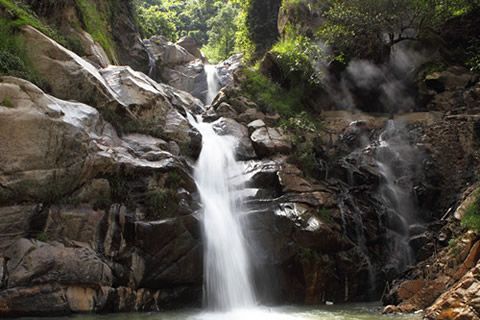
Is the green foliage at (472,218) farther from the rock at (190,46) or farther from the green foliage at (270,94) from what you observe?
the rock at (190,46)

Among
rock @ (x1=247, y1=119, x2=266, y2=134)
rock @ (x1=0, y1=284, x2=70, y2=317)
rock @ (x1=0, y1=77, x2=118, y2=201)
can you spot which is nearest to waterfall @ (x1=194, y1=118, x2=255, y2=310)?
rock @ (x1=247, y1=119, x2=266, y2=134)

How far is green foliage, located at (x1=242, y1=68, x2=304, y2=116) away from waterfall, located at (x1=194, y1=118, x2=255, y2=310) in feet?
17.7

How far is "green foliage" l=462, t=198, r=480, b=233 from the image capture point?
10872 millimetres

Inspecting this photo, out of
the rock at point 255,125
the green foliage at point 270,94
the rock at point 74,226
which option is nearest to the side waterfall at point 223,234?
the rock at point 255,125

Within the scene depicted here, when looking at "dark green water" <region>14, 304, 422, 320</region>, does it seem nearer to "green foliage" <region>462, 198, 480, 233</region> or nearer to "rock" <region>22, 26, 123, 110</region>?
"green foliage" <region>462, 198, 480, 233</region>

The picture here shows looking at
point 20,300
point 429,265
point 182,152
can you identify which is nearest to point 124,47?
point 182,152

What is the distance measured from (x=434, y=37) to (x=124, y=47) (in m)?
17.1

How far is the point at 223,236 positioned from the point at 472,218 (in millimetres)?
6885

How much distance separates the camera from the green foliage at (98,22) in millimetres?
19875

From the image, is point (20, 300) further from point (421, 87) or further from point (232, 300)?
point (421, 87)

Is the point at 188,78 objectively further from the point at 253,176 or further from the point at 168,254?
the point at 168,254

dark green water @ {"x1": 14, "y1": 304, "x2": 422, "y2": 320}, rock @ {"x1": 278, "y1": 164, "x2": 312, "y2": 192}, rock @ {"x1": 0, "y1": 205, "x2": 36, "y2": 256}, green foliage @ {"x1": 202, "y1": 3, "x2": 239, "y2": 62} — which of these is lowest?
dark green water @ {"x1": 14, "y1": 304, "x2": 422, "y2": 320}

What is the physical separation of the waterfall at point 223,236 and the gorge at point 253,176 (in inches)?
1.8

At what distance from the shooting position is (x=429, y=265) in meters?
12.0
